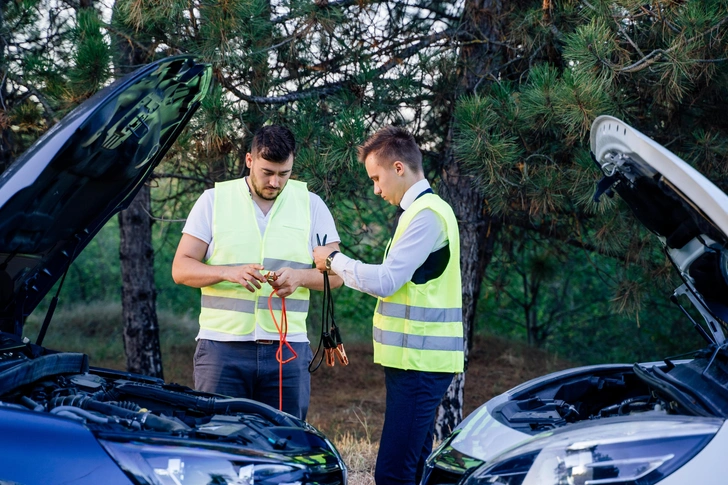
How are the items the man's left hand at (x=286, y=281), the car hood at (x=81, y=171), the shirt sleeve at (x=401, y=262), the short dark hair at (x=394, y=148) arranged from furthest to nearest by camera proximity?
the man's left hand at (x=286, y=281) → the short dark hair at (x=394, y=148) → the shirt sleeve at (x=401, y=262) → the car hood at (x=81, y=171)

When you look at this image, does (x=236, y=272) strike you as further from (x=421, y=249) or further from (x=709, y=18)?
(x=709, y=18)

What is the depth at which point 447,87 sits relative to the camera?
19.7 ft

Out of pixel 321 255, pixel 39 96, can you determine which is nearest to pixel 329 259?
pixel 321 255

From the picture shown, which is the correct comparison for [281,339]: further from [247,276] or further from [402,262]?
[402,262]

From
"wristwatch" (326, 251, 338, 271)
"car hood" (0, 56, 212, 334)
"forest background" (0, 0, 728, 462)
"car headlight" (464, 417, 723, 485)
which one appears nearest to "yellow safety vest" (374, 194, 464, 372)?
"wristwatch" (326, 251, 338, 271)

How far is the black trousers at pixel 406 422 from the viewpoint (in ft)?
11.4

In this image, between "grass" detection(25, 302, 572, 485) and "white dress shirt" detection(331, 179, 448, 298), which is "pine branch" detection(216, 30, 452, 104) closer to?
"white dress shirt" detection(331, 179, 448, 298)

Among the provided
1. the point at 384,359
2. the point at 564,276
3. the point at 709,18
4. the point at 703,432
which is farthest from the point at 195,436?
the point at 564,276

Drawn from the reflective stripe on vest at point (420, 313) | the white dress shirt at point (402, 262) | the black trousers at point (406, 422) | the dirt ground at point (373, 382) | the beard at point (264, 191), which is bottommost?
the dirt ground at point (373, 382)

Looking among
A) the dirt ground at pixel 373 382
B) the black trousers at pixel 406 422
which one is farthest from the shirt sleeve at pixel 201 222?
the dirt ground at pixel 373 382

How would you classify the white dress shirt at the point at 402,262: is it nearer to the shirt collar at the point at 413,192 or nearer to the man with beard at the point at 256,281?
the shirt collar at the point at 413,192

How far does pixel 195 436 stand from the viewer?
2.59 meters

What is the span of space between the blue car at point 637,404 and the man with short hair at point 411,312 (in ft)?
0.70

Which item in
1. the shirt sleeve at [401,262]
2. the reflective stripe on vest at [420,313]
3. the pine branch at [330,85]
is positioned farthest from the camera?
the pine branch at [330,85]
